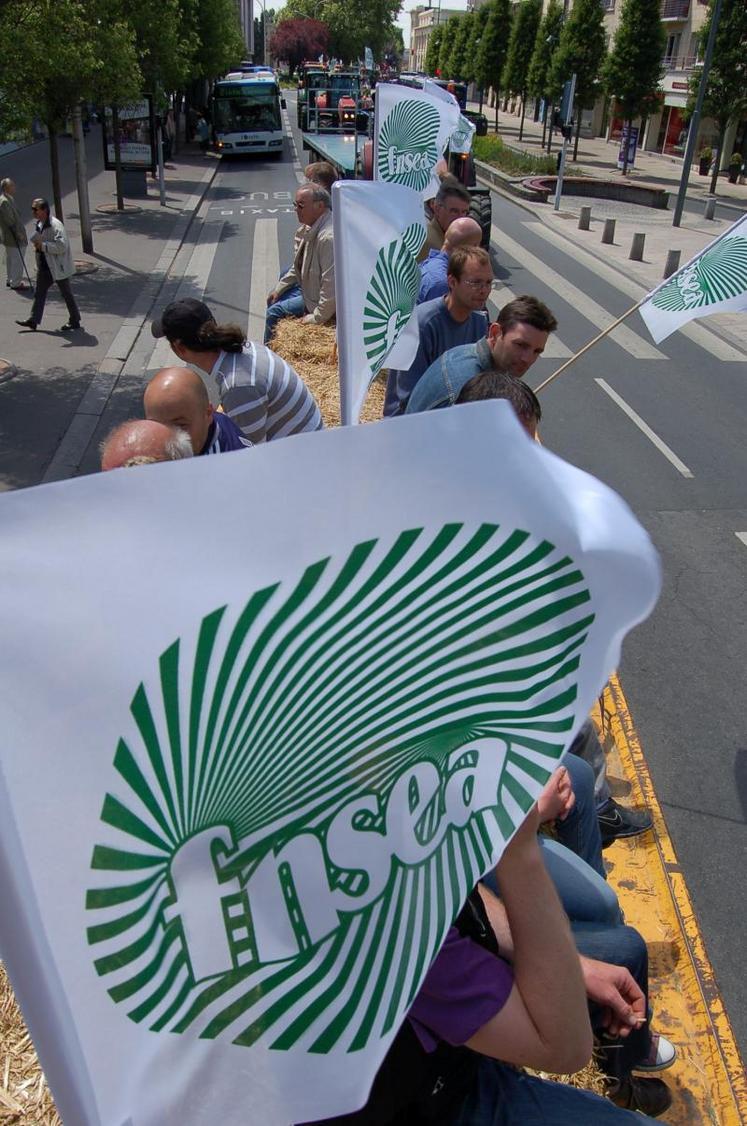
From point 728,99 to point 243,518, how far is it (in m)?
30.3

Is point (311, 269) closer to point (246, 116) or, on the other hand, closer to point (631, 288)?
point (631, 288)

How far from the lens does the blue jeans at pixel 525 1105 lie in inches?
74.4

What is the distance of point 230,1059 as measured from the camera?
1283 mm

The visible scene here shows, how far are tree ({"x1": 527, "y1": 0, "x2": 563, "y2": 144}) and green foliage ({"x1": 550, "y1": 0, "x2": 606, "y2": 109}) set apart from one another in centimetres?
238

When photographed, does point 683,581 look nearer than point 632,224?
Yes

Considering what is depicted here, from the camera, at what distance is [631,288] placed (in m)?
15.6

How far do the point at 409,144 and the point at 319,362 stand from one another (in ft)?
5.67

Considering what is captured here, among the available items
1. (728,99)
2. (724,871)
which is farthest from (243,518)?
(728,99)

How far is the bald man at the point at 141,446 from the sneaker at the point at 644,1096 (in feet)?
6.91

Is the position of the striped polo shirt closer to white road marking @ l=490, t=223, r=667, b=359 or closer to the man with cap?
the man with cap

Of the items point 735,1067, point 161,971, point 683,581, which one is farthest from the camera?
point 683,581

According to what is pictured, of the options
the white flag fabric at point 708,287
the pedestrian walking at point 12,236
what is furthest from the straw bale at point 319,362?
the pedestrian walking at point 12,236

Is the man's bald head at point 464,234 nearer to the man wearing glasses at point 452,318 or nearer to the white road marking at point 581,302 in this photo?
the man wearing glasses at point 452,318

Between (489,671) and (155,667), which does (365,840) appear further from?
(155,667)
